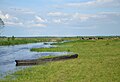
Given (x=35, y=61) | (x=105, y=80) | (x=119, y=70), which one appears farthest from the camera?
(x=35, y=61)

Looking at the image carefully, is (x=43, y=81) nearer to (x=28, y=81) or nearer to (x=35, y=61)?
(x=28, y=81)

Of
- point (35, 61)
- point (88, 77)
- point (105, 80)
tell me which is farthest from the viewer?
point (35, 61)

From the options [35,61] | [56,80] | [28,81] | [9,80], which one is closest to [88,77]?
[56,80]

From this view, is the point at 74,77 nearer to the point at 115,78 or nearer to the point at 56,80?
the point at 56,80

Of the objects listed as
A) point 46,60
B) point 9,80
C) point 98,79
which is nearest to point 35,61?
point 46,60

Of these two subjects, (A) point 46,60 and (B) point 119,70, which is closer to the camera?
(B) point 119,70

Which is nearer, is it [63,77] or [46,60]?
[63,77]

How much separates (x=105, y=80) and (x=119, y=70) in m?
5.73

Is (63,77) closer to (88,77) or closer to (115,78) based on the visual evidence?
(88,77)

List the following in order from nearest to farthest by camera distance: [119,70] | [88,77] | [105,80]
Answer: [105,80], [88,77], [119,70]

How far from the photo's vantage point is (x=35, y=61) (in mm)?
42344

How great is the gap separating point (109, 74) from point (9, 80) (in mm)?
11070

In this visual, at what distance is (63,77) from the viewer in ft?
86.4

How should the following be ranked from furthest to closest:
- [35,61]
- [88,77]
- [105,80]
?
1. [35,61]
2. [88,77]
3. [105,80]
